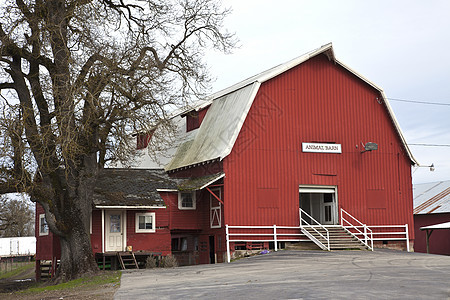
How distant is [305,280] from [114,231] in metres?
12.5

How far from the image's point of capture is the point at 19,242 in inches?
2977

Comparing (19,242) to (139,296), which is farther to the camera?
(19,242)

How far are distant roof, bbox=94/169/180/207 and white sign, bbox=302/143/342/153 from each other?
6313 millimetres

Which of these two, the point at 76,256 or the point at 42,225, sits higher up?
the point at 42,225

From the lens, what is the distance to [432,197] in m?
42.0

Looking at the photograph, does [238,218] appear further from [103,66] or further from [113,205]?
[103,66]

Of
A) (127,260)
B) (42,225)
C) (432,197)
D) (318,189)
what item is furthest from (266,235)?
(432,197)

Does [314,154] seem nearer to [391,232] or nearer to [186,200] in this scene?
[391,232]

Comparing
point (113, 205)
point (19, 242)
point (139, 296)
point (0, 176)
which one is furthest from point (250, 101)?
point (19, 242)

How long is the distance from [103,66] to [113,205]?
686cm

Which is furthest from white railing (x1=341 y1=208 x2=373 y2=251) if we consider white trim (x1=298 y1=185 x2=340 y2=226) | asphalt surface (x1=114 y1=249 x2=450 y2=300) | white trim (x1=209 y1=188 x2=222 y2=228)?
white trim (x1=209 y1=188 x2=222 y2=228)

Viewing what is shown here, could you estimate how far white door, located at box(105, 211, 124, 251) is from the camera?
84.4ft

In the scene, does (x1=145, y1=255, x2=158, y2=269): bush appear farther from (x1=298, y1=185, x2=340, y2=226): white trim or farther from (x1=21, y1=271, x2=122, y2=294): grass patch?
(x1=298, y1=185, x2=340, y2=226): white trim

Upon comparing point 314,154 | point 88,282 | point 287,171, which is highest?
point 314,154
